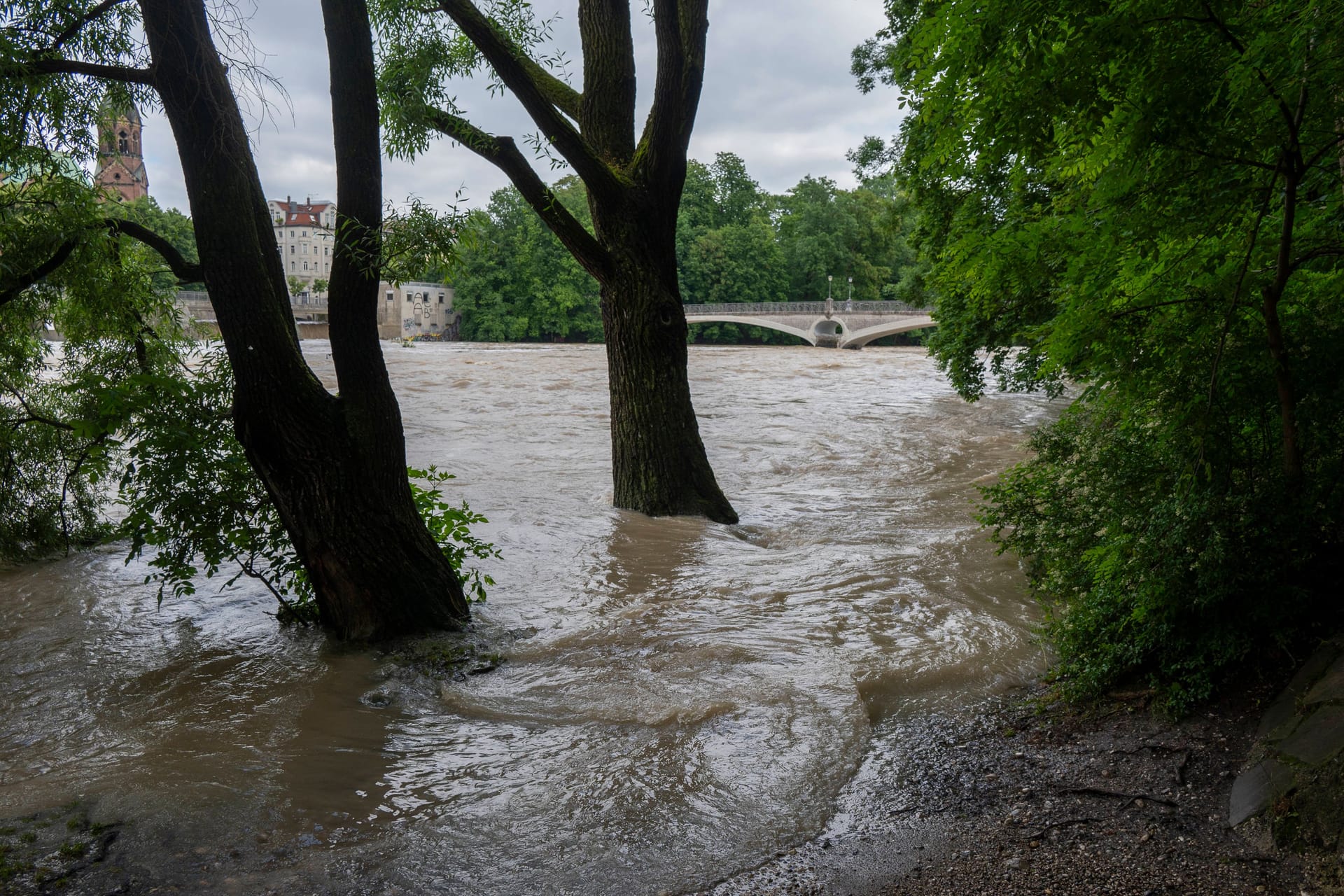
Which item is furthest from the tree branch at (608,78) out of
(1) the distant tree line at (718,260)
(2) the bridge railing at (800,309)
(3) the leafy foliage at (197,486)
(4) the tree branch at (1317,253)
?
(1) the distant tree line at (718,260)

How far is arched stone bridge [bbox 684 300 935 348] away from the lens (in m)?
62.6

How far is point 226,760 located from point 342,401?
2444 mm

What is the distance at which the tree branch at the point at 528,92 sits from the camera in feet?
29.6

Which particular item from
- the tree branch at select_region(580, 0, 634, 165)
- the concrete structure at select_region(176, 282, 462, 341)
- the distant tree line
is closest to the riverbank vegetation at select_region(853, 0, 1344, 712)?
the tree branch at select_region(580, 0, 634, 165)

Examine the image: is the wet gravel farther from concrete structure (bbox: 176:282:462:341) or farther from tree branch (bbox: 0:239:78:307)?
concrete structure (bbox: 176:282:462:341)

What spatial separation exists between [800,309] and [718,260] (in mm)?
17527

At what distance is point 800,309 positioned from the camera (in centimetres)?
6919

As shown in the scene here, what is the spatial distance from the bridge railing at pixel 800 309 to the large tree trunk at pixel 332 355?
58.5 meters

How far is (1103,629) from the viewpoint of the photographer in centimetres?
450

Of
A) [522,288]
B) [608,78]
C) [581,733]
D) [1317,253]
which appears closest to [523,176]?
[608,78]

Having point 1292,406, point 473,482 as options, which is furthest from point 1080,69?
point 473,482

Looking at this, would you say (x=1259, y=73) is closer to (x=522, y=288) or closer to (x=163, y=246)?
(x=163, y=246)

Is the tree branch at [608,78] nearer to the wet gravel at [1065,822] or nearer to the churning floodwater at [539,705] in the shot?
the churning floodwater at [539,705]

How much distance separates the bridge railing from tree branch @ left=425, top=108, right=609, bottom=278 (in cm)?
5488
